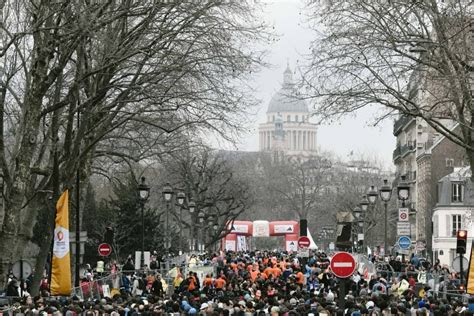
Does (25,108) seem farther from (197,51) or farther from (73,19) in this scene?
(197,51)

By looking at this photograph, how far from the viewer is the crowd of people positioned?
2485 cm

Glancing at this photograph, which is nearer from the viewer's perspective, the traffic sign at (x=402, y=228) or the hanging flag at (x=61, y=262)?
the hanging flag at (x=61, y=262)

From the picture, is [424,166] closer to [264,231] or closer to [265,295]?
[264,231]

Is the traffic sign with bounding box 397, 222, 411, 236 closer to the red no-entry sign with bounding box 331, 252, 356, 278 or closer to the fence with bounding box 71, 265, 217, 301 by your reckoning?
the fence with bounding box 71, 265, 217, 301

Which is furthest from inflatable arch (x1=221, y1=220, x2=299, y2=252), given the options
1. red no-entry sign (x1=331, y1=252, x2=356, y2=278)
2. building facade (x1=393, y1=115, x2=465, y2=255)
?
red no-entry sign (x1=331, y1=252, x2=356, y2=278)

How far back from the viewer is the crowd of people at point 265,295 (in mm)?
24850

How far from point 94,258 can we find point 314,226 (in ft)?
339

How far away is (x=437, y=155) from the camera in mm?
102625

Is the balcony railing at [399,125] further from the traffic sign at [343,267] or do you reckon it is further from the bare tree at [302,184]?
the traffic sign at [343,267]

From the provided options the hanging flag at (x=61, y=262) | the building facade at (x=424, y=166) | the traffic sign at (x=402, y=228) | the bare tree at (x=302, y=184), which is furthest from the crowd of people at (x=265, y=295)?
the bare tree at (x=302, y=184)

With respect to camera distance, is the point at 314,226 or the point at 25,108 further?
the point at 314,226

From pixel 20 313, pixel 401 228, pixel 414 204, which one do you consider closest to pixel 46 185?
pixel 20 313

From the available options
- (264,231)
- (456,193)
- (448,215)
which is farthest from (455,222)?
(264,231)

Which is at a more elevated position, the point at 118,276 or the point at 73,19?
the point at 73,19
